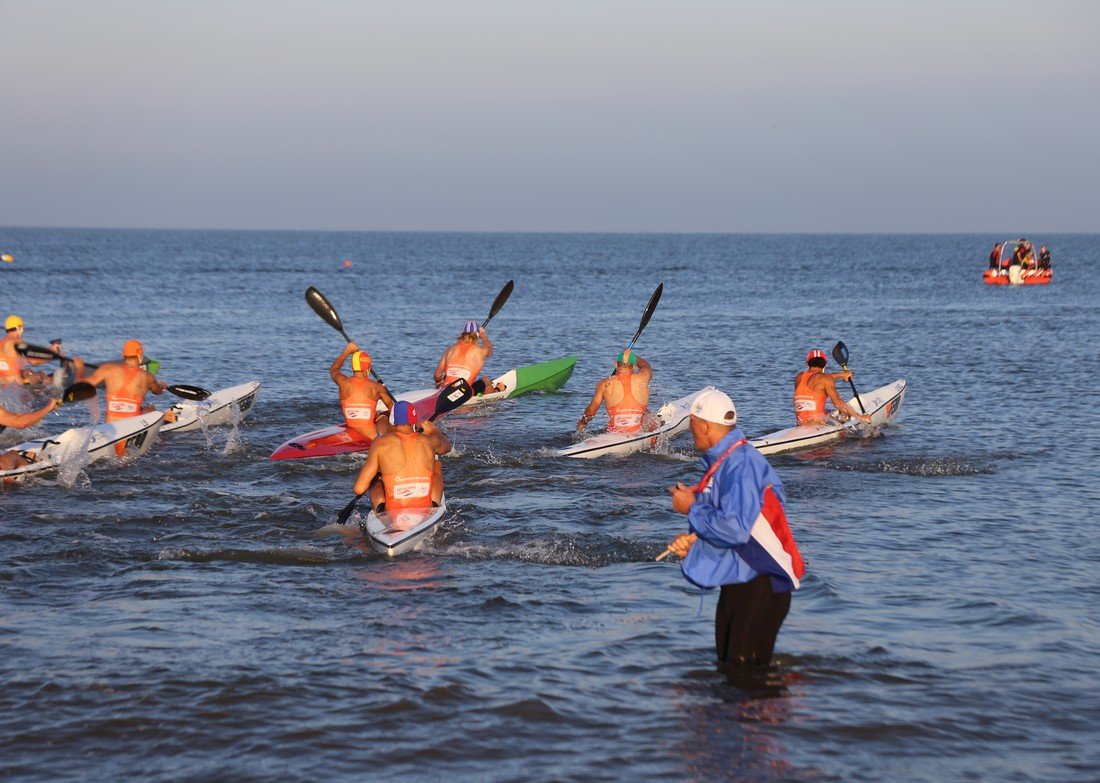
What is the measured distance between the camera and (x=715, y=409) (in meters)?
6.79

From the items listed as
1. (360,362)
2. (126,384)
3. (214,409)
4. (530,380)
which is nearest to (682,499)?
(360,362)

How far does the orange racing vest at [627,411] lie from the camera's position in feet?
54.7

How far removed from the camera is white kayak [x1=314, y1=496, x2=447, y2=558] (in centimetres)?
1086

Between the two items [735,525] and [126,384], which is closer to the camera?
[735,525]

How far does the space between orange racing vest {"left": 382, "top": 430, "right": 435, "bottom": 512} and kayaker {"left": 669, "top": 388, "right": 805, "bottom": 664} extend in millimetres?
4717

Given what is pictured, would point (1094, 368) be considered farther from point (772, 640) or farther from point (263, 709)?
point (263, 709)

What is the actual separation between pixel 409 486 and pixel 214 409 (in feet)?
29.4

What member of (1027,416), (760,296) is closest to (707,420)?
(1027,416)

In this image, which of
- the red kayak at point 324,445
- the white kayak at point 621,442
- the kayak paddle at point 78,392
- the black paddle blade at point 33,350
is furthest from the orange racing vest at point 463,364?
the kayak paddle at point 78,392

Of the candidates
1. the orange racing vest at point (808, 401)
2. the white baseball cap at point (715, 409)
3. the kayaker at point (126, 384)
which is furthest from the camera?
the orange racing vest at point (808, 401)

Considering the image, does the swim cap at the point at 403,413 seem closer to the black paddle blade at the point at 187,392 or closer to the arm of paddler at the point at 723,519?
the arm of paddler at the point at 723,519

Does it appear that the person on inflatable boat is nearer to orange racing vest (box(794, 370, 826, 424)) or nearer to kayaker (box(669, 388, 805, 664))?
orange racing vest (box(794, 370, 826, 424))

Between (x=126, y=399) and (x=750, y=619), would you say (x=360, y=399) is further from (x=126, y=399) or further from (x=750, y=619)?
(x=750, y=619)

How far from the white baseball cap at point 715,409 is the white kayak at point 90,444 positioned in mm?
10484
